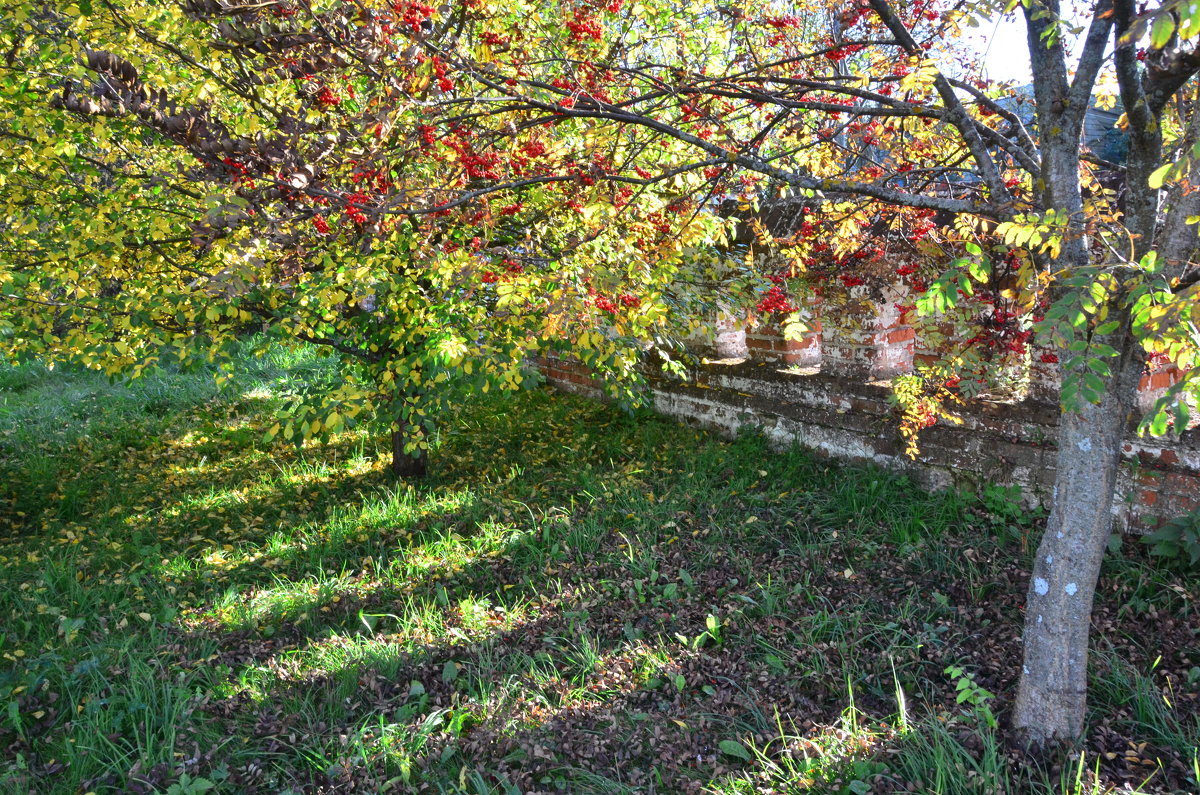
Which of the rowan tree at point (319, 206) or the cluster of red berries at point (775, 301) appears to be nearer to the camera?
the rowan tree at point (319, 206)

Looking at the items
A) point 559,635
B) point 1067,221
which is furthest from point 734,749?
point 1067,221

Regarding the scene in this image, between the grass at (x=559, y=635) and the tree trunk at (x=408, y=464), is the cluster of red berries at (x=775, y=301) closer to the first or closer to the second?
the grass at (x=559, y=635)

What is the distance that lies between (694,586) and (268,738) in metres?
1.81

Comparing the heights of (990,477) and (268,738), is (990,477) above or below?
above

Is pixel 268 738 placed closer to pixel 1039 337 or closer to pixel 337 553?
pixel 337 553

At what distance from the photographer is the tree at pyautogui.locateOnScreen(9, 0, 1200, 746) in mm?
2115

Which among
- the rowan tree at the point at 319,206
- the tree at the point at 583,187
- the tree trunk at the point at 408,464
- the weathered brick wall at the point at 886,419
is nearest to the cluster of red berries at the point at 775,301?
the tree at the point at 583,187

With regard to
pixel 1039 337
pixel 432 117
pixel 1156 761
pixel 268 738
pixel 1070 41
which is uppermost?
pixel 1070 41

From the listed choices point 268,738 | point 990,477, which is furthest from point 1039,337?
point 268,738

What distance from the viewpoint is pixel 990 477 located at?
377 centimetres

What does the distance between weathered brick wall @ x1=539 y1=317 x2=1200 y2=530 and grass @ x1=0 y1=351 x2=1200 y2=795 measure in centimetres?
17

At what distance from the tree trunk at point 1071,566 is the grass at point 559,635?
0.13m

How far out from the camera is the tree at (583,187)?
212 cm

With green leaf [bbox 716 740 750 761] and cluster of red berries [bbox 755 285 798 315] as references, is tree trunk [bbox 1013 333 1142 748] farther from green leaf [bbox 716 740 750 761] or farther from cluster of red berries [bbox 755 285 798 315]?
cluster of red berries [bbox 755 285 798 315]
